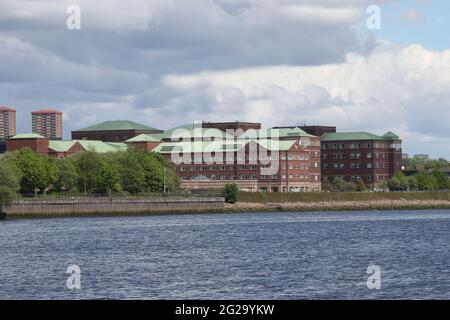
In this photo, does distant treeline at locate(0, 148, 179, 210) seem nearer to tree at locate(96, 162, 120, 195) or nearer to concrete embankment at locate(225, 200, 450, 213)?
tree at locate(96, 162, 120, 195)

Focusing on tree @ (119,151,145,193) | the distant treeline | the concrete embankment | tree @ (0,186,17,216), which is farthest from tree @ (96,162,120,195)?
tree @ (0,186,17,216)

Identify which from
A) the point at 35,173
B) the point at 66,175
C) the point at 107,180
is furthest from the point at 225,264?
the point at 66,175

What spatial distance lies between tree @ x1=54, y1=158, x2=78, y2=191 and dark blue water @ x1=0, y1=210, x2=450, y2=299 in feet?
227

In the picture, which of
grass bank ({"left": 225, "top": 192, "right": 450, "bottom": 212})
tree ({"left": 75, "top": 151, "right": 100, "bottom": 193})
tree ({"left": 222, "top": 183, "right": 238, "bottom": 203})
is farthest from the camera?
grass bank ({"left": 225, "top": 192, "right": 450, "bottom": 212})

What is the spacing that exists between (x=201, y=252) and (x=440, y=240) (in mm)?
22220

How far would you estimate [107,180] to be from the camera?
158 metres

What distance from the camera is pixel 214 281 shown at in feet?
147

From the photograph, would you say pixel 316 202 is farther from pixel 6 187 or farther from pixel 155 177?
pixel 6 187

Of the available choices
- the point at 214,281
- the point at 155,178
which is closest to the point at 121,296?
the point at 214,281

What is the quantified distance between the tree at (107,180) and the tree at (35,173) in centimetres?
695

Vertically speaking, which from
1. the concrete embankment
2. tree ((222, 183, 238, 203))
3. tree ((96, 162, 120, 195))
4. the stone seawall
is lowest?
the concrete embankment

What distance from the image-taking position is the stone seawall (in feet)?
429

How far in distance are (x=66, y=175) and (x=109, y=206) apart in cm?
1955
